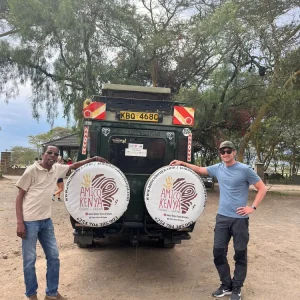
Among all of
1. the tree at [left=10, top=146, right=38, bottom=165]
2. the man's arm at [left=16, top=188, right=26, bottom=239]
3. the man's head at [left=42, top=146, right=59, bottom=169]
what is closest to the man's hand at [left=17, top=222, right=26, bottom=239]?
the man's arm at [left=16, top=188, right=26, bottom=239]

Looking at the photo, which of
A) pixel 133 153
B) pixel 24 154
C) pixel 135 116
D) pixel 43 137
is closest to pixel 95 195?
pixel 133 153

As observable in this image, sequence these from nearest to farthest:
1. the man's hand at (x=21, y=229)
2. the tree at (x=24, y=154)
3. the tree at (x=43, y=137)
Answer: the man's hand at (x=21, y=229) → the tree at (x=24, y=154) → the tree at (x=43, y=137)

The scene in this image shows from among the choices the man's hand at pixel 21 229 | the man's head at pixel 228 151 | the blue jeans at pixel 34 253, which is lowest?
the blue jeans at pixel 34 253

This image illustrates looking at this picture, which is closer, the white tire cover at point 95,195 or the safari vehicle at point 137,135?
the white tire cover at point 95,195

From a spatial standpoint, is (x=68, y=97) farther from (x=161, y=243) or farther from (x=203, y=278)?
(x=203, y=278)

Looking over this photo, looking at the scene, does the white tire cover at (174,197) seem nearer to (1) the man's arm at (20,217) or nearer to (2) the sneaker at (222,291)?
(2) the sneaker at (222,291)

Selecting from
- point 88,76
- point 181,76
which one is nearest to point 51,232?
point 88,76

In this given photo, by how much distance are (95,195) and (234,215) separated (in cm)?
178

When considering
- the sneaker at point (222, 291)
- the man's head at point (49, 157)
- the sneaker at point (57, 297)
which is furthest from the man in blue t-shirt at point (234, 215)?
the man's head at point (49, 157)

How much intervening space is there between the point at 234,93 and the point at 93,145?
1006cm

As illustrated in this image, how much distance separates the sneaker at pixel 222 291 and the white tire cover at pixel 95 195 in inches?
62.8

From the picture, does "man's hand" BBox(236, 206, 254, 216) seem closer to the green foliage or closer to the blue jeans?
the blue jeans

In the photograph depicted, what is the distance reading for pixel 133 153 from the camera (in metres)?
5.70

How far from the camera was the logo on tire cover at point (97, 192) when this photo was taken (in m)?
4.67
